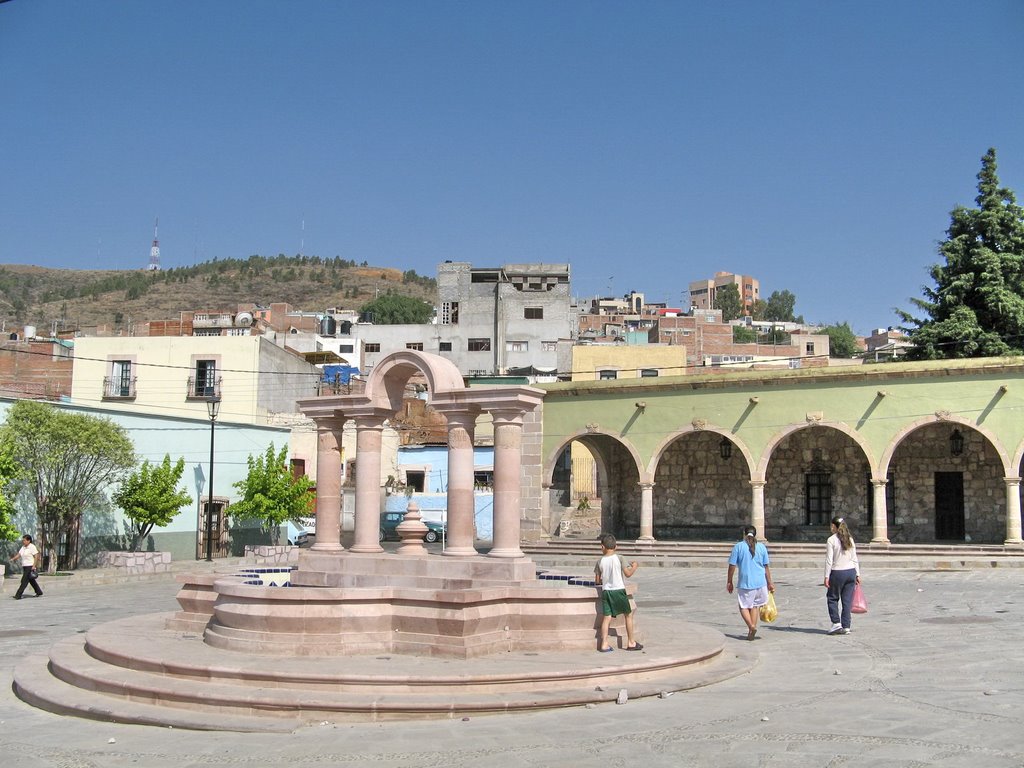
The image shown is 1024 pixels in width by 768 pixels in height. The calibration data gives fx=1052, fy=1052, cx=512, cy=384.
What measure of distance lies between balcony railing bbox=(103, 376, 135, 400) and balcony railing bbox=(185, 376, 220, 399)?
90.5 inches

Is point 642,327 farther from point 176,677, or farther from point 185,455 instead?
point 176,677

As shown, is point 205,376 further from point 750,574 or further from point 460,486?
point 750,574

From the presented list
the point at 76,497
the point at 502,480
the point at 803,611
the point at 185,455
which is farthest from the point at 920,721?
the point at 185,455

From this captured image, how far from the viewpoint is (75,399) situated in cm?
3922

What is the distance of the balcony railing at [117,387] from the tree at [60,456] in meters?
14.5

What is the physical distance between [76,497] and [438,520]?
12.8 metres

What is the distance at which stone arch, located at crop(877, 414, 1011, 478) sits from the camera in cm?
2516

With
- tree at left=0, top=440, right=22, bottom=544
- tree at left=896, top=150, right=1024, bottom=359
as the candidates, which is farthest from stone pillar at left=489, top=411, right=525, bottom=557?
tree at left=896, top=150, right=1024, bottom=359

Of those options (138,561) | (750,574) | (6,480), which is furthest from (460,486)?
(138,561)

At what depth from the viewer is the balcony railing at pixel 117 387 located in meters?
39.6

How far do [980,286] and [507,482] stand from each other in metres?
25.6

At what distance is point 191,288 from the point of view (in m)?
123

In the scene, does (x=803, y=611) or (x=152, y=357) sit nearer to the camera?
(x=803, y=611)

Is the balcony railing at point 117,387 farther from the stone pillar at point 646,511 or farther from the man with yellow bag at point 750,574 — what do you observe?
the man with yellow bag at point 750,574
